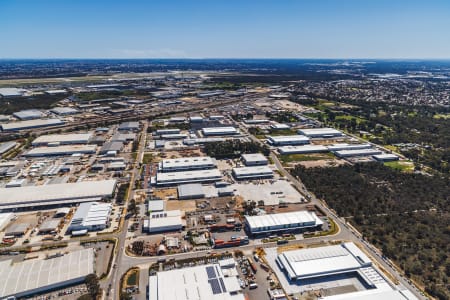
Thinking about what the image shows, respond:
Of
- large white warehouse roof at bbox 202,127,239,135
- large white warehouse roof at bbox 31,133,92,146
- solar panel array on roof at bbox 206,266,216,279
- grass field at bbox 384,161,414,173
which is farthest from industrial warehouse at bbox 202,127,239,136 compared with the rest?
solar panel array on roof at bbox 206,266,216,279

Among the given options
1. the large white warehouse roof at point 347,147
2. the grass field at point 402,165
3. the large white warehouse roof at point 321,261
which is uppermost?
the large white warehouse roof at point 347,147

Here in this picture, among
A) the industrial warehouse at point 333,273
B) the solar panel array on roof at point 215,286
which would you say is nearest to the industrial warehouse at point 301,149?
the industrial warehouse at point 333,273

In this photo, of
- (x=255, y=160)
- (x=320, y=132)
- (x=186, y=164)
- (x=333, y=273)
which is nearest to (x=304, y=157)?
(x=255, y=160)

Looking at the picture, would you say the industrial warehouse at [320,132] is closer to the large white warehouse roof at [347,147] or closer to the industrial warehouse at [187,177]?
the large white warehouse roof at [347,147]

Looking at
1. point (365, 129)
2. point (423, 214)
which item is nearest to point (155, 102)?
point (365, 129)

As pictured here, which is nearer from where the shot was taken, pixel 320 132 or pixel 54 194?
pixel 54 194

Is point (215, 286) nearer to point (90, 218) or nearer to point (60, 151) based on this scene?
point (90, 218)

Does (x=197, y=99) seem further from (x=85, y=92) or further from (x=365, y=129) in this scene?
(x=365, y=129)

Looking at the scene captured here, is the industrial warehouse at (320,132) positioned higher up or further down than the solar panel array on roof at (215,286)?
higher up
